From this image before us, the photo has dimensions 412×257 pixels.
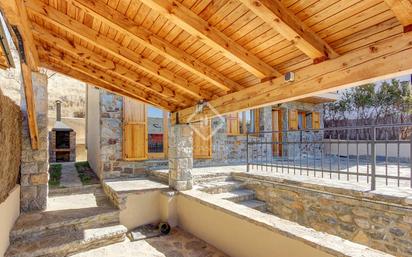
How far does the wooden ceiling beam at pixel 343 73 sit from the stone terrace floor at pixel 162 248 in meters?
2.26

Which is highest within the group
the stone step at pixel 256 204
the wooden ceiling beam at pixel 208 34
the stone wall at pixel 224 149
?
the wooden ceiling beam at pixel 208 34

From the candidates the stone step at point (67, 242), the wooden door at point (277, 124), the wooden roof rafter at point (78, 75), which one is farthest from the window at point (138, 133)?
the wooden door at point (277, 124)

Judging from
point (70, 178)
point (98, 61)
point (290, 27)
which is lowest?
point (70, 178)

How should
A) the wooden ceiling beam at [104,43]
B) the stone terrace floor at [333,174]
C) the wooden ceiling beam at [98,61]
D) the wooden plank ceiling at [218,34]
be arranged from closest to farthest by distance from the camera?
the wooden plank ceiling at [218,34] < the wooden ceiling beam at [104,43] < the wooden ceiling beam at [98,61] < the stone terrace floor at [333,174]

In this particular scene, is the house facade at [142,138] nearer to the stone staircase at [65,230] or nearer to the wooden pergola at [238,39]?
the stone staircase at [65,230]

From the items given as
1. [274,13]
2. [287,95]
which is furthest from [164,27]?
[287,95]

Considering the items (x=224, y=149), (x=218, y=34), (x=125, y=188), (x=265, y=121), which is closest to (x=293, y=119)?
(x=265, y=121)

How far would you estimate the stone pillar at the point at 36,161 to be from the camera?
4.20 meters

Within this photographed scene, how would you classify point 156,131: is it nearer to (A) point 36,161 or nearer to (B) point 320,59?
(A) point 36,161

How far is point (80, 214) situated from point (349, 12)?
4596 mm

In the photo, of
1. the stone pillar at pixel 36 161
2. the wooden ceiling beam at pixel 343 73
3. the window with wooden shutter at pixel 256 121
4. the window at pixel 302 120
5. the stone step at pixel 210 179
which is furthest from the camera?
the window at pixel 302 120

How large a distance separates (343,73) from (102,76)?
375 centimetres

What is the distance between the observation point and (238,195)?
5.34 metres

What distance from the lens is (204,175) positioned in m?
5.76
